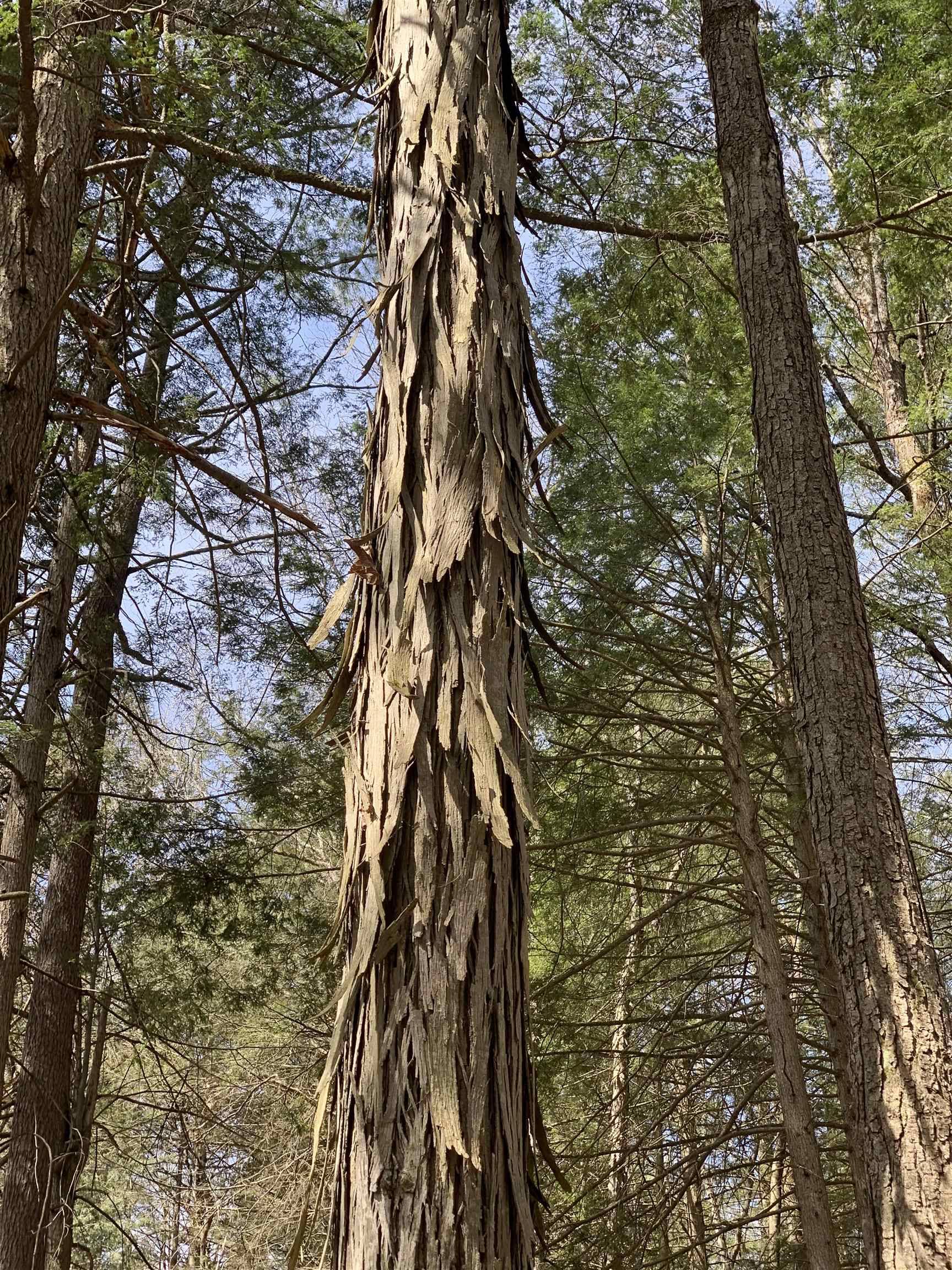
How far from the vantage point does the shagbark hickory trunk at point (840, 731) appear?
334 cm

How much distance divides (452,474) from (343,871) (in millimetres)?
632

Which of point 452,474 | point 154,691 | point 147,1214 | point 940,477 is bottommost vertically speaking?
point 147,1214

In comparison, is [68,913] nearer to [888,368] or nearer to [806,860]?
[806,860]

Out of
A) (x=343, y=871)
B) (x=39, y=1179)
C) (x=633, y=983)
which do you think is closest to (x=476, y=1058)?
(x=343, y=871)

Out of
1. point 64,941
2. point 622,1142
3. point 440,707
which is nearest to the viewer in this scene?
point 440,707

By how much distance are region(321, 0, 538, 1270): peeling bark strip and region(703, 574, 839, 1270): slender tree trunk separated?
134 inches

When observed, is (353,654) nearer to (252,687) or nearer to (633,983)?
(633,983)

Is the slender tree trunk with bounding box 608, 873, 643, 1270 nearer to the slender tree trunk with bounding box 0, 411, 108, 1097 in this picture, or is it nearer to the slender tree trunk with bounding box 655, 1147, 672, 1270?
the slender tree trunk with bounding box 655, 1147, 672, 1270

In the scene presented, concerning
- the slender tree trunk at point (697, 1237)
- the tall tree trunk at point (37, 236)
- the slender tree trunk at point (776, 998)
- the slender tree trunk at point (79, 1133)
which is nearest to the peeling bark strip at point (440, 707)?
the tall tree trunk at point (37, 236)

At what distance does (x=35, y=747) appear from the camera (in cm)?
546

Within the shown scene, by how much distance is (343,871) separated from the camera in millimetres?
1596

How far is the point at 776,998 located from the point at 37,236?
4204mm

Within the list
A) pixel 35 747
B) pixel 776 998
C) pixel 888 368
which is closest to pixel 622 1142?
pixel 776 998

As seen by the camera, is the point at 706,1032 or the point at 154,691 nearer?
the point at 154,691
